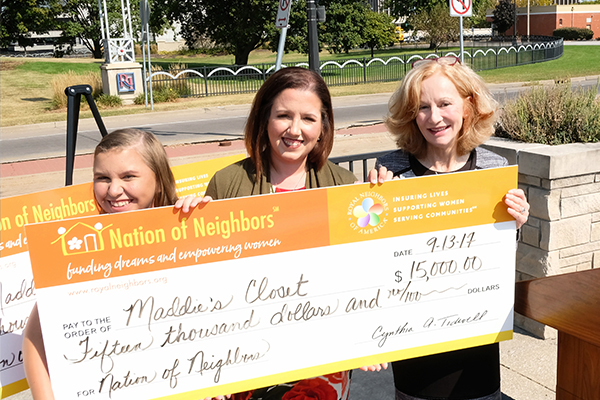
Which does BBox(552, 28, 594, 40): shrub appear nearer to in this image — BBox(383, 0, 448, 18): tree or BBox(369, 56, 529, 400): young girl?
BBox(383, 0, 448, 18): tree

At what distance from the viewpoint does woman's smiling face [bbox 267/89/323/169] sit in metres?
2.24

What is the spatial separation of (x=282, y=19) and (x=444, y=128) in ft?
26.1

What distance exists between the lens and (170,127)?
16.3m

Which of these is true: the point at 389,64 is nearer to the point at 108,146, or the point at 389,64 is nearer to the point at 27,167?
the point at 27,167

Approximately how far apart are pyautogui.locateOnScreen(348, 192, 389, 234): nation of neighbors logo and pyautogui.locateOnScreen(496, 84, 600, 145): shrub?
9.19 feet

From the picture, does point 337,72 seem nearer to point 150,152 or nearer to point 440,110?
point 440,110

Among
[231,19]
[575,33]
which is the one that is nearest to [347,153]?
[231,19]

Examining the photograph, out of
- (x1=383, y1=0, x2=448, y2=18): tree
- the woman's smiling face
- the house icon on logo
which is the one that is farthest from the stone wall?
(x1=383, y1=0, x2=448, y2=18): tree

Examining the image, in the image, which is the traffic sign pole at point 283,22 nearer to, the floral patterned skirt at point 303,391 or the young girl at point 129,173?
the young girl at point 129,173

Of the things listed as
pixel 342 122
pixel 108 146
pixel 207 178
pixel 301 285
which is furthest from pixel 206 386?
pixel 342 122

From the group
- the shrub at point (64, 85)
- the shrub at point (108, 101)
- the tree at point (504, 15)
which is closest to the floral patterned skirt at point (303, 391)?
the shrub at point (108, 101)

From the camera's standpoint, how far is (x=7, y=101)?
25359mm

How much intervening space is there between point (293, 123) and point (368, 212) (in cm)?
47

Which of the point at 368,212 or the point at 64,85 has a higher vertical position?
the point at 64,85
